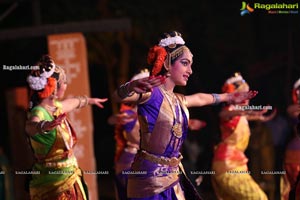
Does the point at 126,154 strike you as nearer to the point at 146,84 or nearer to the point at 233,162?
the point at 233,162

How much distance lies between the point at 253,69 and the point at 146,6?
2.13 meters

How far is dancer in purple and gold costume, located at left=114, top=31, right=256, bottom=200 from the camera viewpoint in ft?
23.4

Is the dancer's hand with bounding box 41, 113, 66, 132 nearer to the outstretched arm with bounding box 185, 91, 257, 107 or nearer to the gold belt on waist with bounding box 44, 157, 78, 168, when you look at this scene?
the gold belt on waist with bounding box 44, 157, 78, 168

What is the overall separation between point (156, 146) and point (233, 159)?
2517 mm

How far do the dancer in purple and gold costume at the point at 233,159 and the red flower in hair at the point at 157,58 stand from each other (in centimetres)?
225

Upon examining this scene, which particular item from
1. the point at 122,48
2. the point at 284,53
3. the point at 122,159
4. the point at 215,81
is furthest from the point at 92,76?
the point at 122,159

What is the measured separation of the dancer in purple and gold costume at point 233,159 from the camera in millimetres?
9242

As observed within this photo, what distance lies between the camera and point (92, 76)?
15.1 m

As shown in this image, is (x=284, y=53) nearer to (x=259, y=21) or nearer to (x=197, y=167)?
(x=259, y=21)

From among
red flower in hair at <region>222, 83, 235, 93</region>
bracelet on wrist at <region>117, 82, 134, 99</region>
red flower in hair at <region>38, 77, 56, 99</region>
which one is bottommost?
bracelet on wrist at <region>117, 82, 134, 99</region>

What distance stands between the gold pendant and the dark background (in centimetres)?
485

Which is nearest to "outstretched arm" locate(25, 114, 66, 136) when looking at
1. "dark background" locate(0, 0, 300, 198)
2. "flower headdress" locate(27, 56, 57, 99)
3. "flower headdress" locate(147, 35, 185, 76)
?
"flower headdress" locate(27, 56, 57, 99)

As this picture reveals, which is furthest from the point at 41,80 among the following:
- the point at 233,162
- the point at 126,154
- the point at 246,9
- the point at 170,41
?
the point at 246,9

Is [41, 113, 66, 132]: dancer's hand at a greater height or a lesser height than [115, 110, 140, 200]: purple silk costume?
greater
